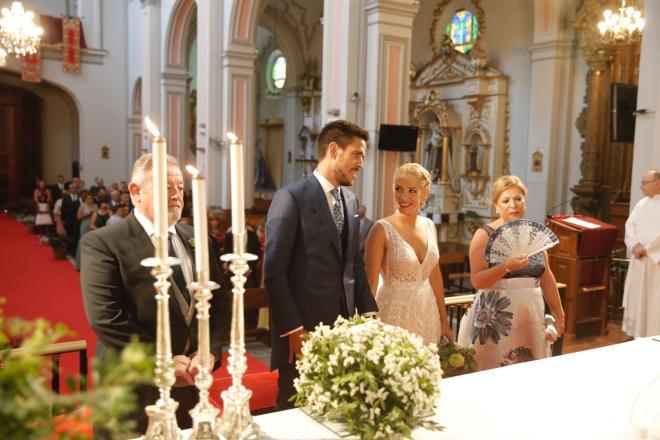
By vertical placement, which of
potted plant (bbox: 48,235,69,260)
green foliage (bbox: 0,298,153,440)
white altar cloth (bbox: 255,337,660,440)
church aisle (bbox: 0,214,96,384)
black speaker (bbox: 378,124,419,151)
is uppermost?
black speaker (bbox: 378,124,419,151)

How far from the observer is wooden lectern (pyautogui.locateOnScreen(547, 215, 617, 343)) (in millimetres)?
6562

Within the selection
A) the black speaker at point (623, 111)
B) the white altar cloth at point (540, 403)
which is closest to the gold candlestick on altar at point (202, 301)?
the white altar cloth at point (540, 403)

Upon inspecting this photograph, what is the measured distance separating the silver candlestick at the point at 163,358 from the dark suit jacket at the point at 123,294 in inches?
34.2

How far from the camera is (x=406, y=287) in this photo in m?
3.45

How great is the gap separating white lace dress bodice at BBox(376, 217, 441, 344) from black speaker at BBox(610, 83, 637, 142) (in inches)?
236

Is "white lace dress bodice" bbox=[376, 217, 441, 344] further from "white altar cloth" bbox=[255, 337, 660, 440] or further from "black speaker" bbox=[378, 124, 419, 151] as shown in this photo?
"black speaker" bbox=[378, 124, 419, 151]

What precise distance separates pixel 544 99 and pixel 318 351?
11.8 m

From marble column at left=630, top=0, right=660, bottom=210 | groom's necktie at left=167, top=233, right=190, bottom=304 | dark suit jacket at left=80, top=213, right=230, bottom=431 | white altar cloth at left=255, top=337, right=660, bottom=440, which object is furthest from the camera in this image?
marble column at left=630, top=0, right=660, bottom=210

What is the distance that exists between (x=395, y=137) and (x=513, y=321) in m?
4.93

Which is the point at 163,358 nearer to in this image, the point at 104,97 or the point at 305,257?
the point at 305,257

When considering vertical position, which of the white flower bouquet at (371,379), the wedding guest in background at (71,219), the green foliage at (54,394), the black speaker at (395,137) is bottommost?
the wedding guest in background at (71,219)

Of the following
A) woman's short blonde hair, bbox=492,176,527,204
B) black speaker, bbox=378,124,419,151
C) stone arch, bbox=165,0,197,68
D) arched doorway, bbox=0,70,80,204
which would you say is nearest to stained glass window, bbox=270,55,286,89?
stone arch, bbox=165,0,197,68

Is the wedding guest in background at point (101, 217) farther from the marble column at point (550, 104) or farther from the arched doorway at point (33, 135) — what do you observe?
the arched doorway at point (33, 135)

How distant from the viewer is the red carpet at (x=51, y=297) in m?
3.28
